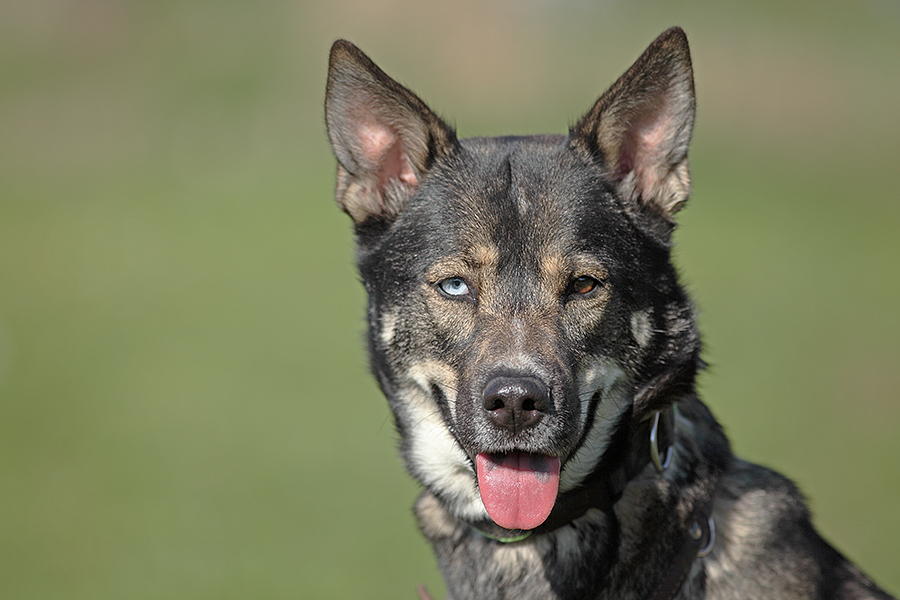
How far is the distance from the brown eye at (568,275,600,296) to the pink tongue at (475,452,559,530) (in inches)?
24.2

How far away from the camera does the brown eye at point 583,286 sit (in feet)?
9.56

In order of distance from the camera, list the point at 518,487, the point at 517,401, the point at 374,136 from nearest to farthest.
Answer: the point at 517,401
the point at 518,487
the point at 374,136

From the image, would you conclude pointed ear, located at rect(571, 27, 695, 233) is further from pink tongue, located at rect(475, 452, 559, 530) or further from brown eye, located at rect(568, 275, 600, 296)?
pink tongue, located at rect(475, 452, 559, 530)

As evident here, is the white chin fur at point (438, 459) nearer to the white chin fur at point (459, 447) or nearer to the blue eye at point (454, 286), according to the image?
the white chin fur at point (459, 447)

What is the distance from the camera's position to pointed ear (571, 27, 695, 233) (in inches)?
115

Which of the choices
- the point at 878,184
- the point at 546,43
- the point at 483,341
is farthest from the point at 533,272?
the point at 546,43

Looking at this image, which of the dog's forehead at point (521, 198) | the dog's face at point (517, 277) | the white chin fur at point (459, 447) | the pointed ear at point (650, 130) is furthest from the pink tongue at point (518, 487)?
the pointed ear at point (650, 130)

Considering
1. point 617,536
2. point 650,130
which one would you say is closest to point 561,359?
point 617,536

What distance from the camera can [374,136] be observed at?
3.26m

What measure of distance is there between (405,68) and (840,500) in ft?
60.0

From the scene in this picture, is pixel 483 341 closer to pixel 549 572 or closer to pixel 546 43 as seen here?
pixel 549 572

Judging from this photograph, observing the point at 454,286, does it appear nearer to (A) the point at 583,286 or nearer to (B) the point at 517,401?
(A) the point at 583,286

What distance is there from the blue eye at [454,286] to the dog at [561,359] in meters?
0.01

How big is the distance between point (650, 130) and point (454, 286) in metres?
0.99
